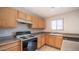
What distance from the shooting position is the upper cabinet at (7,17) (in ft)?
4.59

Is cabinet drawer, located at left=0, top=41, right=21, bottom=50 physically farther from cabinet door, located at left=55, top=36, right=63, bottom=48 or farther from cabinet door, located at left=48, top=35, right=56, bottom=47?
cabinet door, located at left=55, top=36, right=63, bottom=48

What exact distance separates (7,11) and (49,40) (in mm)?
1221

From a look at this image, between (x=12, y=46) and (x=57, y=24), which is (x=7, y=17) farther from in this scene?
(x=57, y=24)

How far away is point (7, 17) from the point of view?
150cm

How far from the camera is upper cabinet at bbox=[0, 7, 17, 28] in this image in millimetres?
1398

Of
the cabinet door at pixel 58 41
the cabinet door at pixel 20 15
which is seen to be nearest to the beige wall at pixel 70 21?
the cabinet door at pixel 58 41

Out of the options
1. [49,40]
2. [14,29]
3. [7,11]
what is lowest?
[49,40]

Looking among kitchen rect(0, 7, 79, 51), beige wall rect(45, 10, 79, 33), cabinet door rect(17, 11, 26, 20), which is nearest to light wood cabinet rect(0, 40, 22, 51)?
kitchen rect(0, 7, 79, 51)
